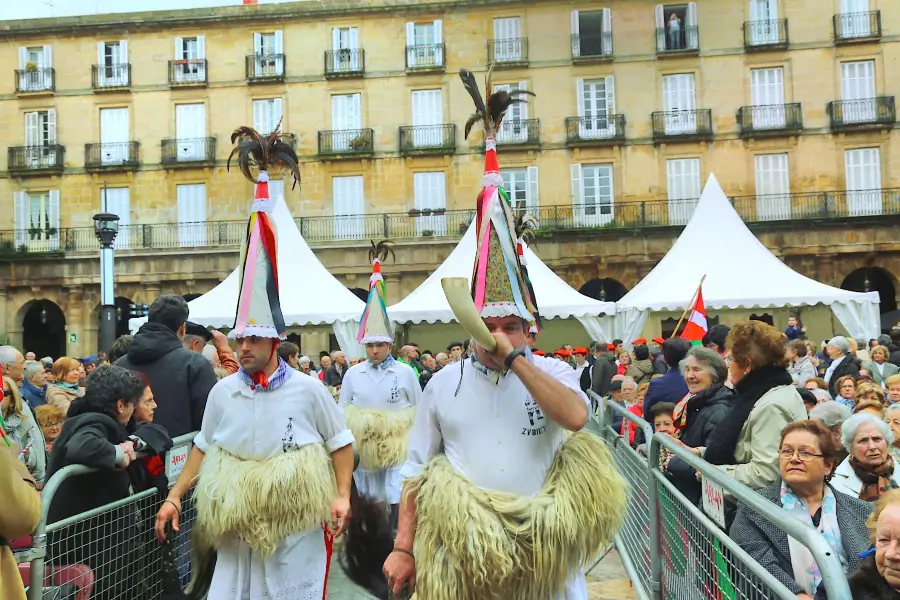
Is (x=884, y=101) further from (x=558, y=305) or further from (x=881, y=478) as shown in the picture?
(x=881, y=478)

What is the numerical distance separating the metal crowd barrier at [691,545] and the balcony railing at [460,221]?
23374mm

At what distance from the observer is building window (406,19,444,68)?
30500 mm

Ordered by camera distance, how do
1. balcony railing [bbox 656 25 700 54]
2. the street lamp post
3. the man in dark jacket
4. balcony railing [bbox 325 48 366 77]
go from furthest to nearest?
1. balcony railing [bbox 325 48 366 77]
2. balcony railing [bbox 656 25 700 54]
3. the street lamp post
4. the man in dark jacket

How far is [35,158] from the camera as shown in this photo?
31516 millimetres

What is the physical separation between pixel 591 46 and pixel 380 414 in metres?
26.2

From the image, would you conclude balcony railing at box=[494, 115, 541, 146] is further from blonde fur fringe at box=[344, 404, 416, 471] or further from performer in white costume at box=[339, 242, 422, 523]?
blonde fur fringe at box=[344, 404, 416, 471]

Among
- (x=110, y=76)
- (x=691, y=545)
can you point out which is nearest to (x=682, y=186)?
(x=110, y=76)

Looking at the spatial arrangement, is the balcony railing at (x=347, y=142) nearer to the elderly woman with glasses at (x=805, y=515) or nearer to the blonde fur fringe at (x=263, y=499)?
the blonde fur fringe at (x=263, y=499)

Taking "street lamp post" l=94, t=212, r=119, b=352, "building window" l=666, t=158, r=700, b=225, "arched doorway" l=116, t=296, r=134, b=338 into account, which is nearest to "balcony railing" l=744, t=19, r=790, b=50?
"building window" l=666, t=158, r=700, b=225

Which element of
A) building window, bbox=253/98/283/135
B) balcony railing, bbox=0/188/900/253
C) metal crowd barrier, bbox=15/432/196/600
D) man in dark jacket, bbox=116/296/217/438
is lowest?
metal crowd barrier, bbox=15/432/196/600

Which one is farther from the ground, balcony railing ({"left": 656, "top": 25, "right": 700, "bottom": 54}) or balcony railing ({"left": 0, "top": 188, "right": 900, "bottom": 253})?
balcony railing ({"left": 656, "top": 25, "right": 700, "bottom": 54})

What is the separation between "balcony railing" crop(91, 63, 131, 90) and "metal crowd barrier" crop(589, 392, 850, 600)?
30.3 metres

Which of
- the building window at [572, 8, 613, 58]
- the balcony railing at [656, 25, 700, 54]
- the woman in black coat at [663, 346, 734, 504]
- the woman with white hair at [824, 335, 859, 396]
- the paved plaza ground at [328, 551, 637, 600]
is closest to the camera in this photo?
the woman in black coat at [663, 346, 734, 504]

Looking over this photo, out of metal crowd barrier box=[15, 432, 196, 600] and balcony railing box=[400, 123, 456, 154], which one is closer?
metal crowd barrier box=[15, 432, 196, 600]
